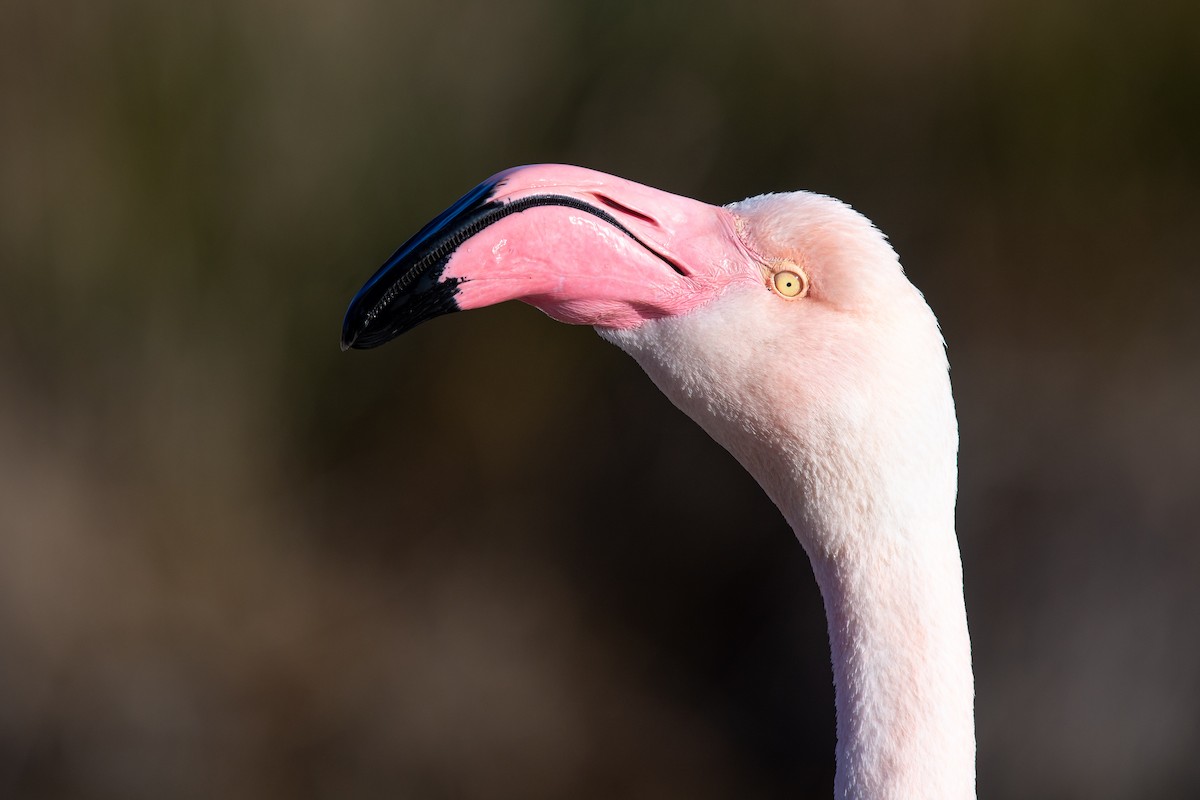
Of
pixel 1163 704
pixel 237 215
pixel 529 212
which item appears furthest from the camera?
pixel 237 215


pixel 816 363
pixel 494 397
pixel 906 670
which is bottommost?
pixel 906 670

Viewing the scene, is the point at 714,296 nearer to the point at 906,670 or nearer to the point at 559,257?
the point at 559,257

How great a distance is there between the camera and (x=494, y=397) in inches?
183

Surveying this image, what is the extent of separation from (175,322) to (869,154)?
9.25 ft

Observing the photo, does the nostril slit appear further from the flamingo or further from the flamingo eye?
the flamingo eye

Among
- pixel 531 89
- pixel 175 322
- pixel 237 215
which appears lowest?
pixel 175 322

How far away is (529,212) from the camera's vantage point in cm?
122

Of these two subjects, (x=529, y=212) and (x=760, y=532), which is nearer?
(x=529, y=212)

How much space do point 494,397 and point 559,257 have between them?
3.42m

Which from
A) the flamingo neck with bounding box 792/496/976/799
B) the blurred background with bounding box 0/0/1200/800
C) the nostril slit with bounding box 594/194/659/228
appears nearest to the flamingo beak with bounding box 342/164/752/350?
the nostril slit with bounding box 594/194/659/228

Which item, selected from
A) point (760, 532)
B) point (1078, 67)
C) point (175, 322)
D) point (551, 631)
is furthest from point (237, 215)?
point (1078, 67)

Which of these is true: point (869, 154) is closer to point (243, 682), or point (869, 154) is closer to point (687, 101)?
point (687, 101)

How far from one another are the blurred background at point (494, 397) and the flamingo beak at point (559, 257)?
118 inches

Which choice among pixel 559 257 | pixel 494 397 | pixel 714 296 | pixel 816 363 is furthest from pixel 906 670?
pixel 494 397
